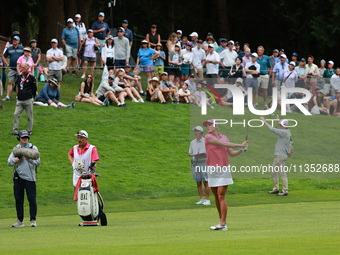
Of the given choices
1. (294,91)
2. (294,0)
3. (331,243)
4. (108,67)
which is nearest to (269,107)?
(294,91)

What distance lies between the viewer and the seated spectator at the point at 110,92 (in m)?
28.8

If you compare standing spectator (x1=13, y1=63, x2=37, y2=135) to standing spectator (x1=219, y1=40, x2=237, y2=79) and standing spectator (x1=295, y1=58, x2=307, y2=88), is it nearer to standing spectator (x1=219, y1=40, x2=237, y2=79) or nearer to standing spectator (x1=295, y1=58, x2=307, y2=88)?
standing spectator (x1=219, y1=40, x2=237, y2=79)

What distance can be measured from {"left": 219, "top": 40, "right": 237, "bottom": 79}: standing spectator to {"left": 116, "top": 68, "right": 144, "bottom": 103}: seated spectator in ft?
11.4

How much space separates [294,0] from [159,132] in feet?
62.2

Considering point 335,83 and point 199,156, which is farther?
point 335,83

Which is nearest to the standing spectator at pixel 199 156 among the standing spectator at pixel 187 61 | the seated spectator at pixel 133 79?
the seated spectator at pixel 133 79

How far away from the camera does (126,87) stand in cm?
3009

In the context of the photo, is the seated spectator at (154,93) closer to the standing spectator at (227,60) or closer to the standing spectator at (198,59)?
the standing spectator at (198,59)

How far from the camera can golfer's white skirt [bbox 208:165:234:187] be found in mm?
13234

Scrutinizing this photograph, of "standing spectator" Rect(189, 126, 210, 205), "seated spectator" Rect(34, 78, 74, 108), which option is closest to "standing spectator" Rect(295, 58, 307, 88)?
"seated spectator" Rect(34, 78, 74, 108)

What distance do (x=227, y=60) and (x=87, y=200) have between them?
17568 millimetres

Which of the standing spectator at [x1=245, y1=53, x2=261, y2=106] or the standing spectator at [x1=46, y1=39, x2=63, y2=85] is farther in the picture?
the standing spectator at [x1=245, y1=53, x2=261, y2=106]

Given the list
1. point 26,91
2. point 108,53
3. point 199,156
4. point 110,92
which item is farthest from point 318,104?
point 26,91

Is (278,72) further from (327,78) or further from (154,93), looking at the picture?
(154,93)
